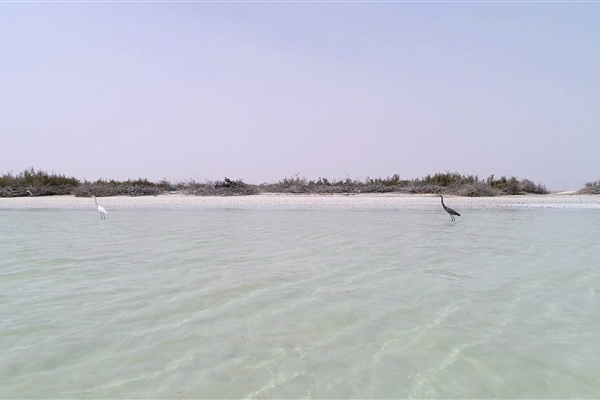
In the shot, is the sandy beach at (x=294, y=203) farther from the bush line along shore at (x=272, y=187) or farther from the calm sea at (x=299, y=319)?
the calm sea at (x=299, y=319)

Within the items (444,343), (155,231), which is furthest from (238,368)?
(155,231)

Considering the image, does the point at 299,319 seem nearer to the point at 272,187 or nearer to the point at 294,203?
the point at 294,203

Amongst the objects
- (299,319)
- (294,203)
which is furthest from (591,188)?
(299,319)

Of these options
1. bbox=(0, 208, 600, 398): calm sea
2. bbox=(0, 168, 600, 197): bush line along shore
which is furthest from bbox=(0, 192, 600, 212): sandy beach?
bbox=(0, 208, 600, 398): calm sea

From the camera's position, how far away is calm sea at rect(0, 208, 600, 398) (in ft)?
8.77

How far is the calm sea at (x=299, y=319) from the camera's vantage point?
8.77 feet

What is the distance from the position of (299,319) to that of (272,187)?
655 inches

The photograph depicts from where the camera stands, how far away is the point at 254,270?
17.6ft

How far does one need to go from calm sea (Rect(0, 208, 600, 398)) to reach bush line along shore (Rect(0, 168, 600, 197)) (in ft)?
37.1

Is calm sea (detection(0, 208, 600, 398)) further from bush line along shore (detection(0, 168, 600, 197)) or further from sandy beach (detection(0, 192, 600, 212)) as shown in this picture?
bush line along shore (detection(0, 168, 600, 197))

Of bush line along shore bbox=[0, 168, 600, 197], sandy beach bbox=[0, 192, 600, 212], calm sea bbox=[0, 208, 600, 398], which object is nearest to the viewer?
calm sea bbox=[0, 208, 600, 398]

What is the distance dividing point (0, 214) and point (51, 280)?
34.3 feet

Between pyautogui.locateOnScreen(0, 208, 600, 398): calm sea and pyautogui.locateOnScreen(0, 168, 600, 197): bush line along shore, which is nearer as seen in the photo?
pyautogui.locateOnScreen(0, 208, 600, 398): calm sea

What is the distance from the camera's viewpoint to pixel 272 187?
2019 centimetres
